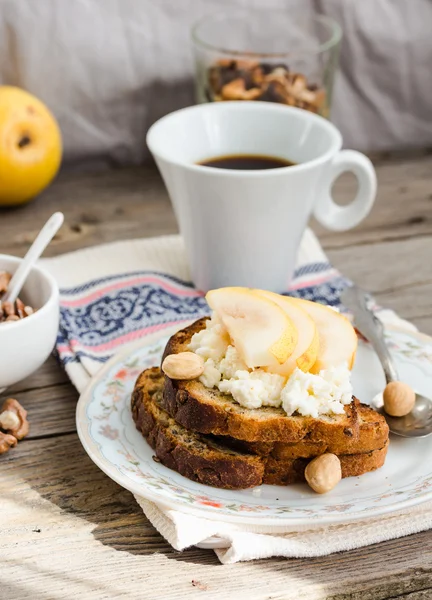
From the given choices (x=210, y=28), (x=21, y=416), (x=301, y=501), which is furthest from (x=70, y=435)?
(x=210, y=28)

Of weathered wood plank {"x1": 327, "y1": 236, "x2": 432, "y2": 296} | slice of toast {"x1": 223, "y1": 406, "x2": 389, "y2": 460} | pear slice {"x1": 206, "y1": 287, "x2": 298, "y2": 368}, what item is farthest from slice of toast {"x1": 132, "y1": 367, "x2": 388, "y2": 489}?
weathered wood plank {"x1": 327, "y1": 236, "x2": 432, "y2": 296}

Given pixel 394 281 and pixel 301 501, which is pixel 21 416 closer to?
pixel 301 501

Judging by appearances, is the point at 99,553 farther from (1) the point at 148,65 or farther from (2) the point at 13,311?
(1) the point at 148,65

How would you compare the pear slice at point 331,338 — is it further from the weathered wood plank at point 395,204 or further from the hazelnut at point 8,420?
the weathered wood plank at point 395,204

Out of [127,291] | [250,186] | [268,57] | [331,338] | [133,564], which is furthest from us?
[268,57]

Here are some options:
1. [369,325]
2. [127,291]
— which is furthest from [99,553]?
[127,291]

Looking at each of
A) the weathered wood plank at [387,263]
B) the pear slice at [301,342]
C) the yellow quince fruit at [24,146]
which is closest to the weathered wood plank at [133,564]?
the pear slice at [301,342]
